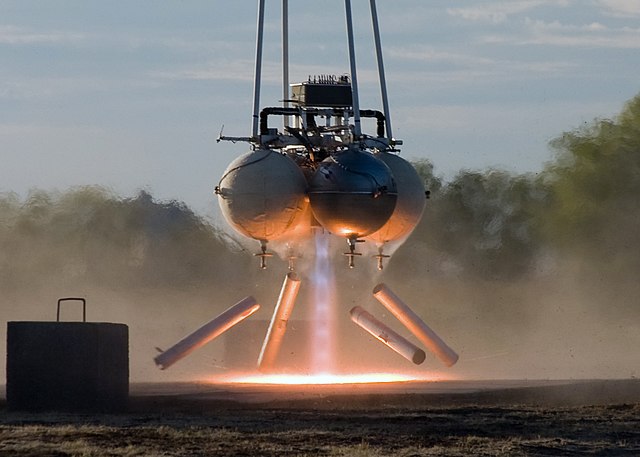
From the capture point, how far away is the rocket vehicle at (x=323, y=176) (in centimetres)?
5153

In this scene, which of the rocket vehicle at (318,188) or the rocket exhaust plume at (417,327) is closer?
the rocket vehicle at (318,188)

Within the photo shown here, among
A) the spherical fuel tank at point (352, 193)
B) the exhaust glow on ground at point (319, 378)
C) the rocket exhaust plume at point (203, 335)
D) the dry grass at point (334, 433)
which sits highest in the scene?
the spherical fuel tank at point (352, 193)

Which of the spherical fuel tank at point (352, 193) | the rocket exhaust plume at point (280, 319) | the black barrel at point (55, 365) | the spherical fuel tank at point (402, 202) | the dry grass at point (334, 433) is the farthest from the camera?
the rocket exhaust plume at point (280, 319)

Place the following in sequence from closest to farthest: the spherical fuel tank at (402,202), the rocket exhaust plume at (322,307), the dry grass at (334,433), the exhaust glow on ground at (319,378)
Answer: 1. the dry grass at (334,433)
2. the spherical fuel tank at (402,202)
3. the rocket exhaust plume at (322,307)
4. the exhaust glow on ground at (319,378)

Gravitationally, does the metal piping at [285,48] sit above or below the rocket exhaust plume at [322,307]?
above

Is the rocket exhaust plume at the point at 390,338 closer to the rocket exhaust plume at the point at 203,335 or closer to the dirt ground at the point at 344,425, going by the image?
the dirt ground at the point at 344,425

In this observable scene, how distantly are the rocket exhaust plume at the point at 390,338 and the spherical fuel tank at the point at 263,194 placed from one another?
4.50m

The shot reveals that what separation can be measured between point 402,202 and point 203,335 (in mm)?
6646

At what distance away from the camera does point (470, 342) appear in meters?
70.8

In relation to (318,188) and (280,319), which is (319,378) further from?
(318,188)

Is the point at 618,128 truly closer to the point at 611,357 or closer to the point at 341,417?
the point at 611,357

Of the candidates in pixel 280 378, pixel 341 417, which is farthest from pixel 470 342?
pixel 341 417

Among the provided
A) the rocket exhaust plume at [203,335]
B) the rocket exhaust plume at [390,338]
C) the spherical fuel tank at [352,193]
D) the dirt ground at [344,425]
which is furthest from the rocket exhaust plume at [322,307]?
the dirt ground at [344,425]

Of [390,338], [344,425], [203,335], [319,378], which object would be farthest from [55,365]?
[319,378]
